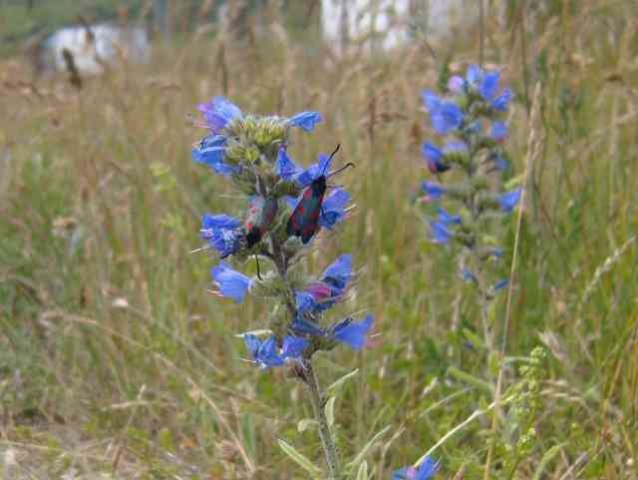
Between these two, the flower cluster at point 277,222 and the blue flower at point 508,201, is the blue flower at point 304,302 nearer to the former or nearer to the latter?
the flower cluster at point 277,222

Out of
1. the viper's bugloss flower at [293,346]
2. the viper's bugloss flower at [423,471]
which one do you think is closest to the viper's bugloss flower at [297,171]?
the viper's bugloss flower at [293,346]

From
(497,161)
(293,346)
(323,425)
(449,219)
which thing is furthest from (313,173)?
(497,161)

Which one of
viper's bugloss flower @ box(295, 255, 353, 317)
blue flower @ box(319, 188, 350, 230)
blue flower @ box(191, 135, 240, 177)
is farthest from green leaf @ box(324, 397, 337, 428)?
blue flower @ box(191, 135, 240, 177)

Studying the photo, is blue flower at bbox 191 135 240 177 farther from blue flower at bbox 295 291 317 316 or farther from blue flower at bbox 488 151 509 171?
blue flower at bbox 488 151 509 171

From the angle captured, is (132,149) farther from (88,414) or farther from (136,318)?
(88,414)

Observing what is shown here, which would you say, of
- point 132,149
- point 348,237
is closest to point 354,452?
point 348,237

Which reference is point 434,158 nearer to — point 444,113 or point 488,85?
point 444,113
